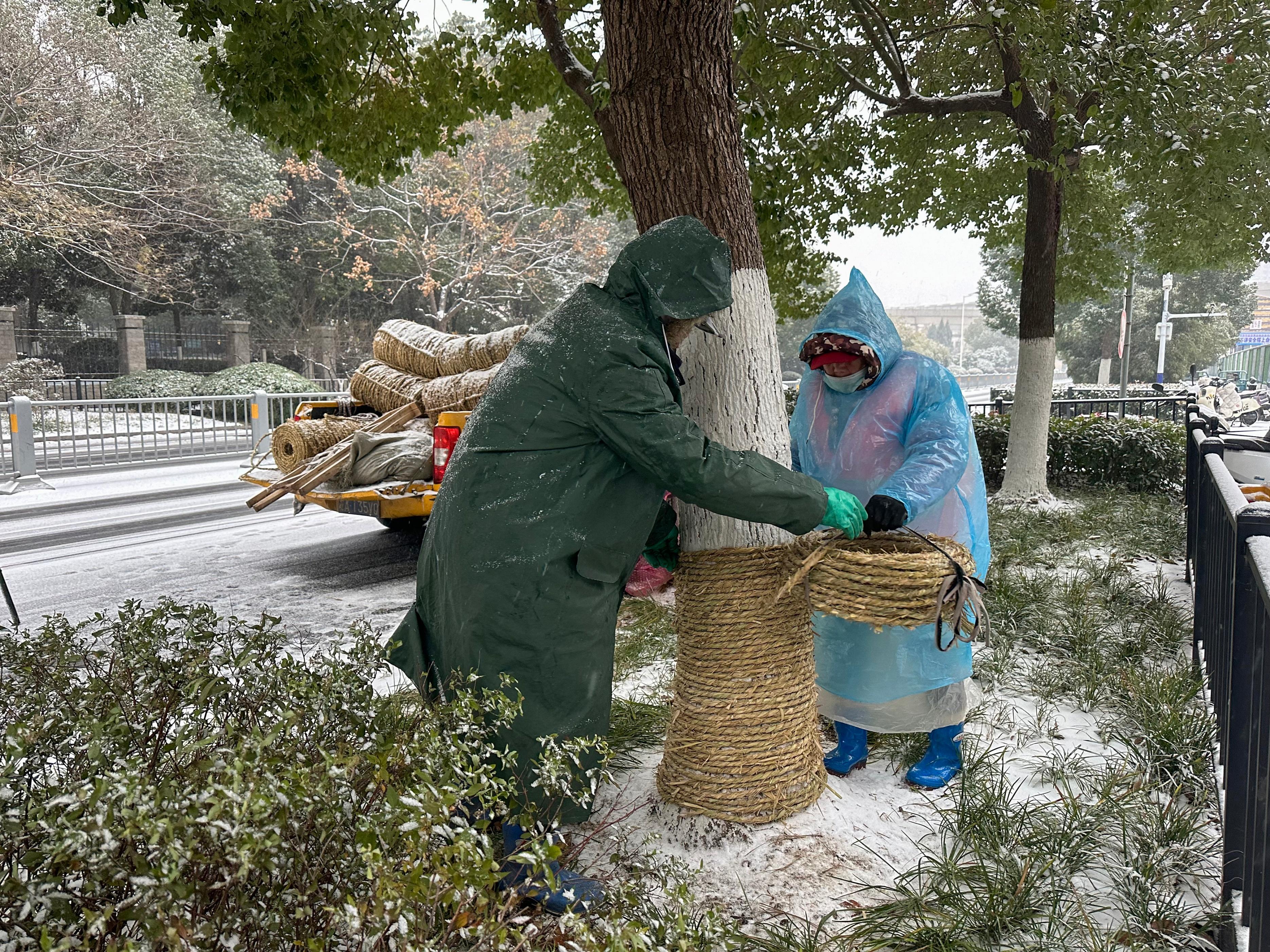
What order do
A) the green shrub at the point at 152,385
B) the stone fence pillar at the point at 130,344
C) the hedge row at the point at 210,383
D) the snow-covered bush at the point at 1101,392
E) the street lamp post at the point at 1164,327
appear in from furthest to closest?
1. the stone fence pillar at the point at 130,344
2. the street lamp post at the point at 1164,327
3. the green shrub at the point at 152,385
4. the hedge row at the point at 210,383
5. the snow-covered bush at the point at 1101,392

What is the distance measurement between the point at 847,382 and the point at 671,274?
102cm

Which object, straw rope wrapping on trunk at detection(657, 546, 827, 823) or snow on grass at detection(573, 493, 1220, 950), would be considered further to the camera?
straw rope wrapping on trunk at detection(657, 546, 827, 823)

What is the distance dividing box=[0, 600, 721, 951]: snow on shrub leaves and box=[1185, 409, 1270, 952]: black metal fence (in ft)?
3.56

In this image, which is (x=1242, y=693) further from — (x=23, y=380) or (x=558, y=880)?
(x=23, y=380)

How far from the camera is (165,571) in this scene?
6.77 meters

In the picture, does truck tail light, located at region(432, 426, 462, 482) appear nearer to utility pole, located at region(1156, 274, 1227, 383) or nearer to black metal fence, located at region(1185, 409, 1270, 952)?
black metal fence, located at region(1185, 409, 1270, 952)

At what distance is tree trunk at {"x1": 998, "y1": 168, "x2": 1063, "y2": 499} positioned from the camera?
28.5 ft

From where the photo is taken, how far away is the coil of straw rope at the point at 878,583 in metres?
2.47

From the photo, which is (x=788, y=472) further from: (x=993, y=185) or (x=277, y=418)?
(x=277, y=418)

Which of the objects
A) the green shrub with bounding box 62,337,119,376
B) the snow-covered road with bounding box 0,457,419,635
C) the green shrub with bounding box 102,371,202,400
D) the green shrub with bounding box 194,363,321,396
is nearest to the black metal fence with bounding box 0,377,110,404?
the green shrub with bounding box 102,371,202,400

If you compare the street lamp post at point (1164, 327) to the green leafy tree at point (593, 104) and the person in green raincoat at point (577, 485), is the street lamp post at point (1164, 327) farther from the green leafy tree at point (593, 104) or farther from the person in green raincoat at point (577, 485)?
the person in green raincoat at point (577, 485)

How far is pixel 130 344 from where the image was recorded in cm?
2488

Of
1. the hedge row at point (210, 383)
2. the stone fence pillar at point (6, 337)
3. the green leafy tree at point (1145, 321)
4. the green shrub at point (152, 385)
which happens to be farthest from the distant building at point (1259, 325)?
the stone fence pillar at point (6, 337)

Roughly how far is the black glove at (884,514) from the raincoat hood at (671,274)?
31.4 inches
